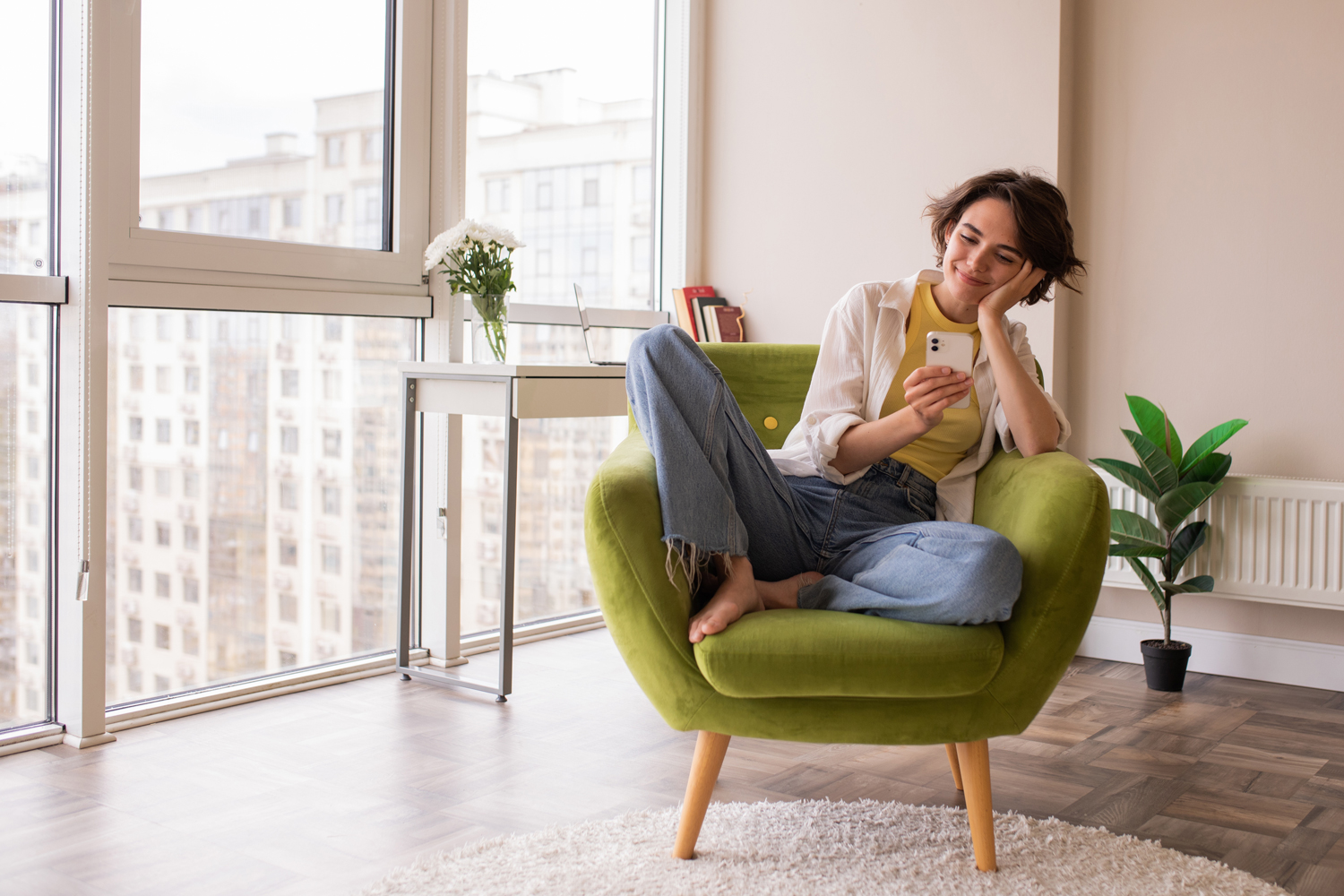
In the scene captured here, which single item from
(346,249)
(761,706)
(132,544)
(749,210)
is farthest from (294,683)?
(749,210)

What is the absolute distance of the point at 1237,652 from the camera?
3.01 meters

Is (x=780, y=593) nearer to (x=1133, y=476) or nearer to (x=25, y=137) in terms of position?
(x=1133, y=476)

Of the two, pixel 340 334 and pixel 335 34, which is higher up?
pixel 335 34

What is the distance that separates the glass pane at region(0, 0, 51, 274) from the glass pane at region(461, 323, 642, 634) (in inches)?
45.4

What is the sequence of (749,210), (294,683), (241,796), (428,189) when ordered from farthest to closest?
1. (749,210)
2. (428,189)
3. (294,683)
4. (241,796)

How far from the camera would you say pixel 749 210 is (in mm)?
3701

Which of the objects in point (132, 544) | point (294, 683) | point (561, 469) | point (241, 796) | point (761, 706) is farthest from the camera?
point (561, 469)

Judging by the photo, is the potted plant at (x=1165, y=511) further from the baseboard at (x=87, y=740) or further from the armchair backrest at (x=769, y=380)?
the baseboard at (x=87, y=740)

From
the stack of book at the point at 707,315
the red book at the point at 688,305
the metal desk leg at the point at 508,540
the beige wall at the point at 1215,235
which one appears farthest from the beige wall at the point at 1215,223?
the metal desk leg at the point at 508,540

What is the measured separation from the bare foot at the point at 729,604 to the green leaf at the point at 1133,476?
1523 millimetres

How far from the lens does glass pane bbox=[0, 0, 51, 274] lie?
7.25 ft

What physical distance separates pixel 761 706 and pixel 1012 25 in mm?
2324

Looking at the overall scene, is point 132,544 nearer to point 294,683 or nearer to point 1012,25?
point 294,683

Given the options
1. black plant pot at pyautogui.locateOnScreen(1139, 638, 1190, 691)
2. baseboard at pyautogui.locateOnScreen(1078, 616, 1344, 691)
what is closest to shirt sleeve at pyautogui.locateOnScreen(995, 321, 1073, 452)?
black plant pot at pyautogui.locateOnScreen(1139, 638, 1190, 691)
